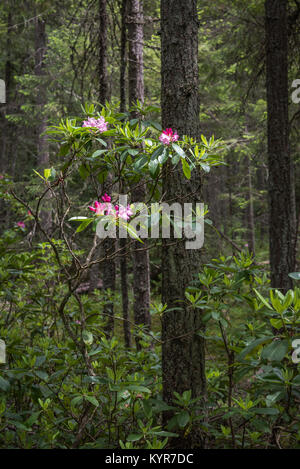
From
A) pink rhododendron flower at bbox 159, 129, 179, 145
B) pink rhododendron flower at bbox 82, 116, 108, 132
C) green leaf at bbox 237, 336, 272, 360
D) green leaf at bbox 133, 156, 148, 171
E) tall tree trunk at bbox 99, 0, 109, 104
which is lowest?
green leaf at bbox 237, 336, 272, 360

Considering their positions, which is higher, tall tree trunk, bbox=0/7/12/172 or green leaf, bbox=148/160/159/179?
tall tree trunk, bbox=0/7/12/172

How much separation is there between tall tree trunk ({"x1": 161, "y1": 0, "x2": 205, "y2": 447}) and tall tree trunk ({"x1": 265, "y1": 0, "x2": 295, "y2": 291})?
2452mm

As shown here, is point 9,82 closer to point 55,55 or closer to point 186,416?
point 55,55

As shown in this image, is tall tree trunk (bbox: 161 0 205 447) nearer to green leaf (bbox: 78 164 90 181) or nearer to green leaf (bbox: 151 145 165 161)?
green leaf (bbox: 151 145 165 161)

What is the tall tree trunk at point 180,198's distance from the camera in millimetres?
2623

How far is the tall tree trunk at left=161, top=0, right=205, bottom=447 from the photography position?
262 cm

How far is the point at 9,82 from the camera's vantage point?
14.7 metres

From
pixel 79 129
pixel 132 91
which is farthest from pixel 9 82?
pixel 79 129

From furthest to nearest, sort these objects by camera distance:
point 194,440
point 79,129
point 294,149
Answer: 1. point 294,149
2. point 194,440
3. point 79,129

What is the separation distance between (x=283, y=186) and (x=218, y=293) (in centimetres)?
285

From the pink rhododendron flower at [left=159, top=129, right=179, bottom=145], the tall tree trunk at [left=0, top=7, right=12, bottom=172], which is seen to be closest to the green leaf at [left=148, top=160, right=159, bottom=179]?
the pink rhododendron flower at [left=159, top=129, right=179, bottom=145]

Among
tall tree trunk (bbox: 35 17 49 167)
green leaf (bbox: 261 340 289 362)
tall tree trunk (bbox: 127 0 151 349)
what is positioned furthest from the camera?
tall tree trunk (bbox: 35 17 49 167)

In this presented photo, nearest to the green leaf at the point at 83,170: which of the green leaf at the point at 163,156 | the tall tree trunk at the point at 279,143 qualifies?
the green leaf at the point at 163,156

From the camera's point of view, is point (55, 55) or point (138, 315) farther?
point (55, 55)
